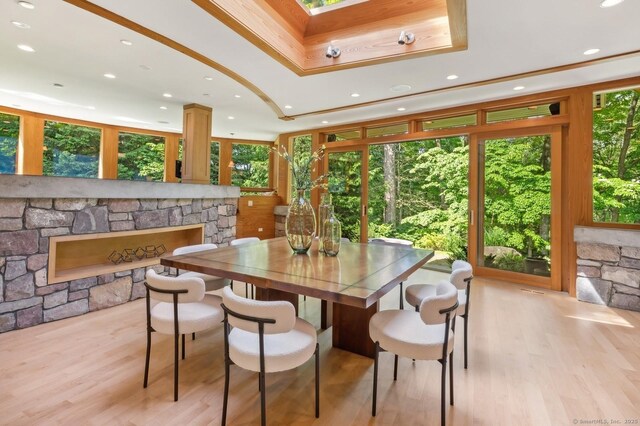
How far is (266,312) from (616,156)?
4806 millimetres

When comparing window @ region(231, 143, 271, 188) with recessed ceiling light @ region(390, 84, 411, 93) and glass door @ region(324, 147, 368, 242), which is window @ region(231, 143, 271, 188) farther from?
recessed ceiling light @ region(390, 84, 411, 93)

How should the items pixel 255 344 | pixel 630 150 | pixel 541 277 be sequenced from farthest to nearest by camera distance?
pixel 541 277 < pixel 630 150 < pixel 255 344

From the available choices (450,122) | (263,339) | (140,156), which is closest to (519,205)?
(450,122)

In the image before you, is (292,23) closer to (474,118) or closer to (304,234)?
(304,234)

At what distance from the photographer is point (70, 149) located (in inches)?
258

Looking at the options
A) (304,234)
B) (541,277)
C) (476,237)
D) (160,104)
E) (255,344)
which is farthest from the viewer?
(160,104)

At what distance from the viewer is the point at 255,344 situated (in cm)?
165

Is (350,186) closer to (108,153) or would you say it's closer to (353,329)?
(353,329)

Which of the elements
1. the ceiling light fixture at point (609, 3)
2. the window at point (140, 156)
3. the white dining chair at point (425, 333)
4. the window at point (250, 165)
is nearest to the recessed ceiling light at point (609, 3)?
the ceiling light fixture at point (609, 3)

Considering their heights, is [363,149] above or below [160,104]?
below

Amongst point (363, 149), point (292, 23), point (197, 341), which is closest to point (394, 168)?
point (363, 149)

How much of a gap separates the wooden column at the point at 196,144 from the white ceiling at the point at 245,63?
20cm

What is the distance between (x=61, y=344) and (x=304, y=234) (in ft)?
7.32

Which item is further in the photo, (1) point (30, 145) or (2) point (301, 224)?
(1) point (30, 145)
